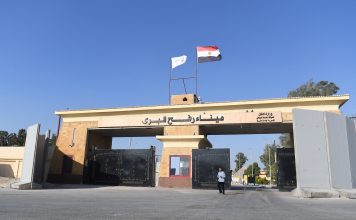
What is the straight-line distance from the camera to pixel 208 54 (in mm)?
30359

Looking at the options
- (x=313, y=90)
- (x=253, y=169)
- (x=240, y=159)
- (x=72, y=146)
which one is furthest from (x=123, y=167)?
(x=240, y=159)

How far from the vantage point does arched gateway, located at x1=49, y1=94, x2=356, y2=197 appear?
18312 millimetres

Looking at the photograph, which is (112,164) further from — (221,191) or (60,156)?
(221,191)

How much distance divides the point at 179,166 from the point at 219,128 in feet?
15.5

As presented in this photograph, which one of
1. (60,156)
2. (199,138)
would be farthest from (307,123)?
(60,156)

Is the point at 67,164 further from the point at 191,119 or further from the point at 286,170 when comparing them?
the point at 286,170

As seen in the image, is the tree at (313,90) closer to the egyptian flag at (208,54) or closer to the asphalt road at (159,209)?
the egyptian flag at (208,54)

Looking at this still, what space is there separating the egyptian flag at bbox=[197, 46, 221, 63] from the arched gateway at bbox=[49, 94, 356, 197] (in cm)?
438

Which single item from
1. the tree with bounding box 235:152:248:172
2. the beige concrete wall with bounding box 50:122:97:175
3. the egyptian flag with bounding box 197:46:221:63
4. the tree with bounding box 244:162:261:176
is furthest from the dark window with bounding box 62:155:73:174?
the tree with bounding box 235:152:248:172

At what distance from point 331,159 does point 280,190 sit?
603 cm

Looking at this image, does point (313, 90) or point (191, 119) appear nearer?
point (191, 119)

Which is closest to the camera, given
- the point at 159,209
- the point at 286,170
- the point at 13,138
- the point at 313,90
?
the point at 159,209

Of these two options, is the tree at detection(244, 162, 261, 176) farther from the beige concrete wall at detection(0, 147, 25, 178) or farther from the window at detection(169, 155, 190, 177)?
the window at detection(169, 155, 190, 177)

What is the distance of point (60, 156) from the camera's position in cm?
2878
